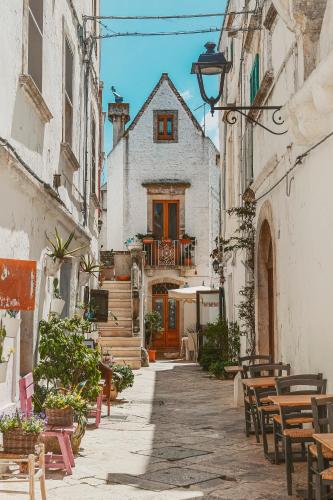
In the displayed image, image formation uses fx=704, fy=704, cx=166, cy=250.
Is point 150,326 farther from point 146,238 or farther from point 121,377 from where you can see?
Answer: point 121,377

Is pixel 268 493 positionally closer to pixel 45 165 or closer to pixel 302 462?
pixel 302 462

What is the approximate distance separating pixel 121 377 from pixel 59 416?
4513 millimetres

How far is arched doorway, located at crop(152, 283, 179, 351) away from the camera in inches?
984

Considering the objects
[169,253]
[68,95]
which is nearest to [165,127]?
[169,253]

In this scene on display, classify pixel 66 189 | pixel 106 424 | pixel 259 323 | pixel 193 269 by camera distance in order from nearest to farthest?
pixel 106 424, pixel 66 189, pixel 259 323, pixel 193 269

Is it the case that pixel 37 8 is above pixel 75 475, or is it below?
above

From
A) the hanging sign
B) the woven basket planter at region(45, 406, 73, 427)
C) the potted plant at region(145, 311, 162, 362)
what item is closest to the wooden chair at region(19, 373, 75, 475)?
the woven basket planter at region(45, 406, 73, 427)

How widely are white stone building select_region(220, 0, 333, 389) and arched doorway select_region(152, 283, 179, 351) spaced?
12037 mm

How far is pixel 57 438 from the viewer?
7.13 m

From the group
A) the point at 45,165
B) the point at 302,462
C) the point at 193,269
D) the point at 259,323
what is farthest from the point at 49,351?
the point at 193,269

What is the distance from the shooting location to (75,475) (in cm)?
672

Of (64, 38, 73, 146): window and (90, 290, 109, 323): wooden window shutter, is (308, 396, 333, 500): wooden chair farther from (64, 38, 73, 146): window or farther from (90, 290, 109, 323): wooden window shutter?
(90, 290, 109, 323): wooden window shutter

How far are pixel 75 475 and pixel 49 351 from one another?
5.59 ft

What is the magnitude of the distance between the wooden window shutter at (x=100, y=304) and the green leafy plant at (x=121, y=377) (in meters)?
1.57
